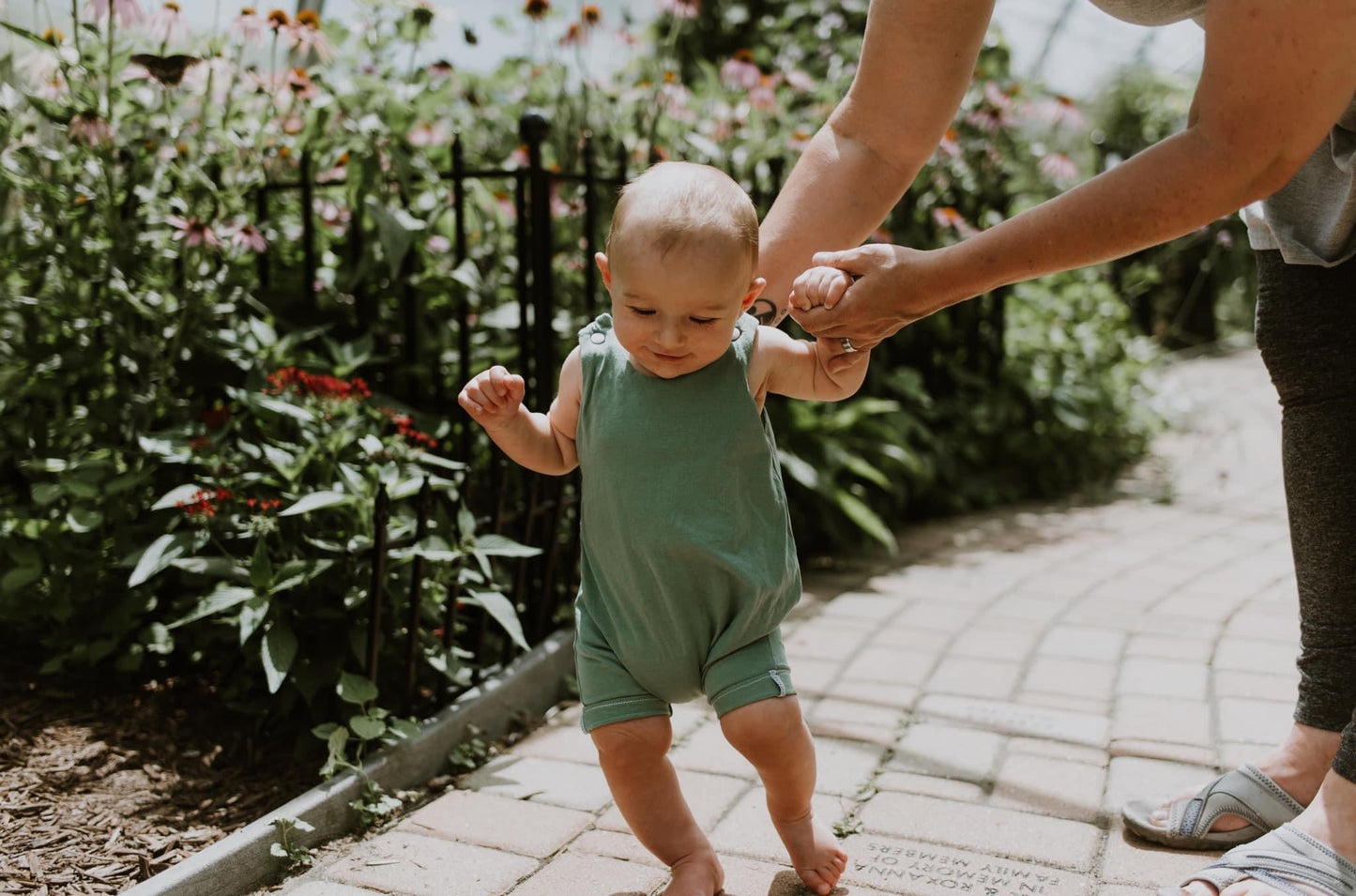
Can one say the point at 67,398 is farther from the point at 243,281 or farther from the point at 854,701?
the point at 854,701

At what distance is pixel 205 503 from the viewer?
229 cm

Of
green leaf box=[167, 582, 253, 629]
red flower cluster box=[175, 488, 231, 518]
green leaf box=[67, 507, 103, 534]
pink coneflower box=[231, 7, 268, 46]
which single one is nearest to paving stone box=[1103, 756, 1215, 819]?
green leaf box=[167, 582, 253, 629]

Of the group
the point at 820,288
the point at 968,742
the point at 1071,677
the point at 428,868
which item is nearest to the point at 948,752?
the point at 968,742

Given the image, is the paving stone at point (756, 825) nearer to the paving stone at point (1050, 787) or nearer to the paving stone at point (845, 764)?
the paving stone at point (845, 764)

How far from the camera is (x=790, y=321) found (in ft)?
14.1

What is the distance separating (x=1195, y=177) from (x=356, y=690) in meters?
1.65

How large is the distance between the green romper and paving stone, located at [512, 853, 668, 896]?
1.13 feet

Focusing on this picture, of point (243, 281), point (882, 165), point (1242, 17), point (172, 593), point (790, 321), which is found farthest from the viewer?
point (790, 321)

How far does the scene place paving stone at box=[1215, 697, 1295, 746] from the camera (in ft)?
8.29

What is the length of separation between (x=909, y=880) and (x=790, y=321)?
102 inches

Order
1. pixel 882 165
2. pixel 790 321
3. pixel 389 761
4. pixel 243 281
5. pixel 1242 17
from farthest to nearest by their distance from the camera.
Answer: pixel 790 321
pixel 243 281
pixel 389 761
pixel 882 165
pixel 1242 17

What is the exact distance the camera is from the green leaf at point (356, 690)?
2.23 meters

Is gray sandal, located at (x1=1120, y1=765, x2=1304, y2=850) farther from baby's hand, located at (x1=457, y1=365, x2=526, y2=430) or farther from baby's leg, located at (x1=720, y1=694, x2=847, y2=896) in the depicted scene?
baby's hand, located at (x1=457, y1=365, x2=526, y2=430)

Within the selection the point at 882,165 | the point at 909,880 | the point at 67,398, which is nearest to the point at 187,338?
the point at 67,398
